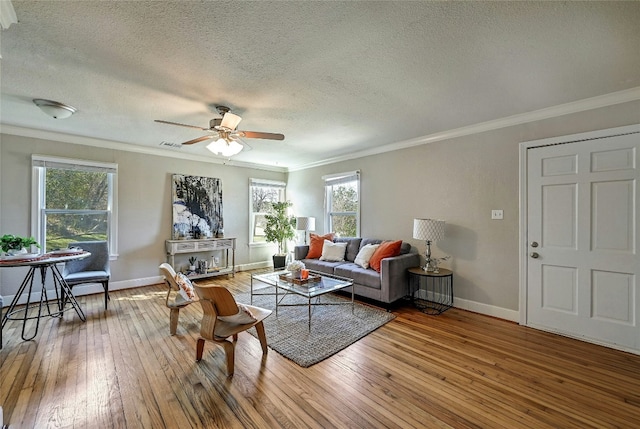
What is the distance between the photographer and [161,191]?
4875mm

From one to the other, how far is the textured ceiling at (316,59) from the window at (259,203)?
293 centimetres

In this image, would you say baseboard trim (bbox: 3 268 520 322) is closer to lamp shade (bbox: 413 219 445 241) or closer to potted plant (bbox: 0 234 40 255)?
lamp shade (bbox: 413 219 445 241)

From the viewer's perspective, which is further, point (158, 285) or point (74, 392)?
point (158, 285)

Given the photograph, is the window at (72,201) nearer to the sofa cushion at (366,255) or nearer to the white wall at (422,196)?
the white wall at (422,196)

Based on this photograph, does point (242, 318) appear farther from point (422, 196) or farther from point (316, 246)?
point (422, 196)

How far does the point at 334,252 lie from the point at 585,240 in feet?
10.4

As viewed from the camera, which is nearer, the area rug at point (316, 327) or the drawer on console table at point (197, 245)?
the area rug at point (316, 327)

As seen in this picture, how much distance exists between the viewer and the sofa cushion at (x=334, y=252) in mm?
4625

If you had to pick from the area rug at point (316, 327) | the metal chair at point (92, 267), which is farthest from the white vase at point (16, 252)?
the area rug at point (316, 327)

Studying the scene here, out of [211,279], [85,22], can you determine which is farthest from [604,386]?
[211,279]

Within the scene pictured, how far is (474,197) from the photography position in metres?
3.53

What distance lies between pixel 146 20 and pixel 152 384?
2511mm

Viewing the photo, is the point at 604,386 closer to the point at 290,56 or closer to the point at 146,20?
the point at 290,56

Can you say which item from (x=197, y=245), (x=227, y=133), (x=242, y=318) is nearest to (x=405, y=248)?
(x=242, y=318)
